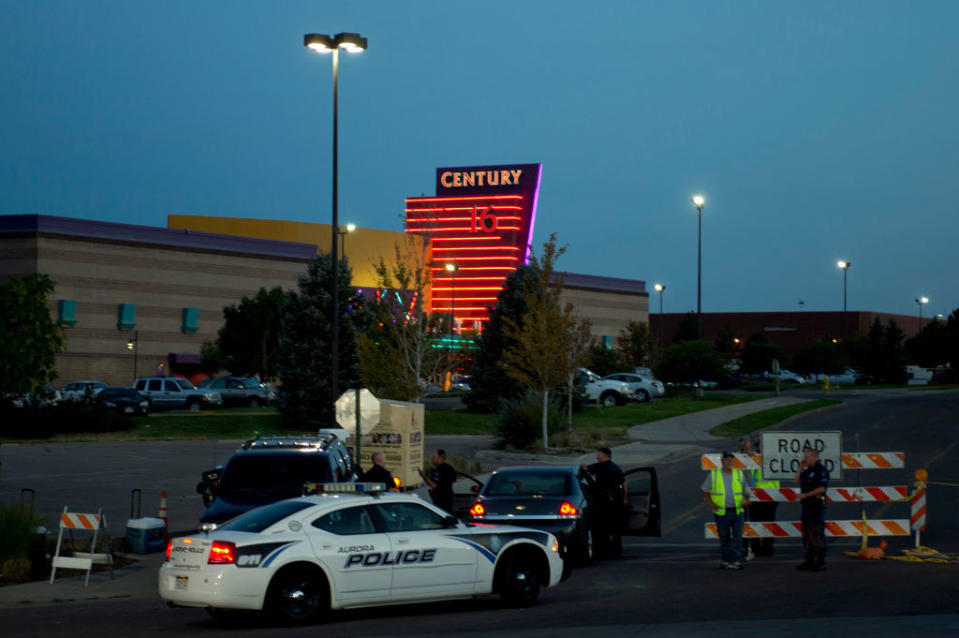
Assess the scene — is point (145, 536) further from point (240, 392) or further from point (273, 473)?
point (240, 392)

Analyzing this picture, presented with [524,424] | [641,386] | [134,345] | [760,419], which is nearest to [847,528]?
[524,424]

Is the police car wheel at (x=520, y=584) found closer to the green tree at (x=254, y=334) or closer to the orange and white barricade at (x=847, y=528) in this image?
the orange and white barricade at (x=847, y=528)

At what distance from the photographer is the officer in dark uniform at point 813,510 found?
50.1ft

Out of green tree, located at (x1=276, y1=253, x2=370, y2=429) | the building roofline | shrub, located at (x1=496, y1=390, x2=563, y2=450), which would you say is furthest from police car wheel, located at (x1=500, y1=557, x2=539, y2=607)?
the building roofline

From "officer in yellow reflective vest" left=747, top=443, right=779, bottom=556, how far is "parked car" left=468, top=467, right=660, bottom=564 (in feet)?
5.50

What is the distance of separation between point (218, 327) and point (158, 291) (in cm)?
554

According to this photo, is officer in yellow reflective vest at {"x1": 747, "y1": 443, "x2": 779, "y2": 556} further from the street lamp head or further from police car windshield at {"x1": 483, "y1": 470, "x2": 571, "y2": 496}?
the street lamp head

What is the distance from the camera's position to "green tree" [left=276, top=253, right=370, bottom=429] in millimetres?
44812

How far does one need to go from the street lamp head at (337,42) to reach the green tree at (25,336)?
928 cm

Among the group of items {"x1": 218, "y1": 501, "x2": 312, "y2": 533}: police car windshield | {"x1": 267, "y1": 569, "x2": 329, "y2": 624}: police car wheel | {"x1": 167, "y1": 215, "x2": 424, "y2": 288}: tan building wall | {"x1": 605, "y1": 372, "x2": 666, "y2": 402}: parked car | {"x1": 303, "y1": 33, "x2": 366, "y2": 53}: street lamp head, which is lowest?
{"x1": 267, "y1": 569, "x2": 329, "y2": 624}: police car wheel

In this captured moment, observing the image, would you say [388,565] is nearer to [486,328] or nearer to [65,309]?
[486,328]

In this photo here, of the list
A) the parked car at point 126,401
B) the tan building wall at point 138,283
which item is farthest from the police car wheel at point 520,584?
the tan building wall at point 138,283

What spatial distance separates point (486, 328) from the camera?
57969 mm

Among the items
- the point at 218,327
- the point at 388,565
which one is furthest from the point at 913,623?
the point at 218,327
